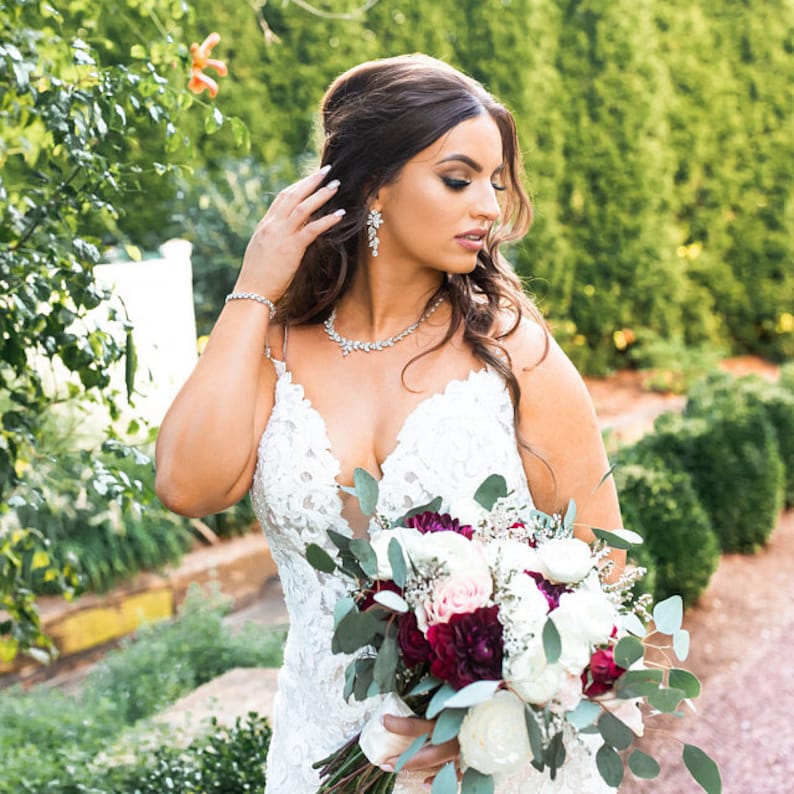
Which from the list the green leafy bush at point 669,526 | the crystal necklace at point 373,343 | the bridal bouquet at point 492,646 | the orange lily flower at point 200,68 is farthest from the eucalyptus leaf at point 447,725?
the green leafy bush at point 669,526

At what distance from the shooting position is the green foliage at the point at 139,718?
10.6 feet

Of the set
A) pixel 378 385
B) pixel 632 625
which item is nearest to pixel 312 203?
pixel 378 385

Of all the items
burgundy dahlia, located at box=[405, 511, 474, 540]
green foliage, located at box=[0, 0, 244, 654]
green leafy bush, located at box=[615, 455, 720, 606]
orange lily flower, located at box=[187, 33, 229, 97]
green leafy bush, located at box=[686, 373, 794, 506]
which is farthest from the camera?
green leafy bush, located at box=[686, 373, 794, 506]

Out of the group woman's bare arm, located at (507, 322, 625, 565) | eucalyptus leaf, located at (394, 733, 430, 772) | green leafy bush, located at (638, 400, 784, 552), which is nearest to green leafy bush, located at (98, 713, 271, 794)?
woman's bare arm, located at (507, 322, 625, 565)

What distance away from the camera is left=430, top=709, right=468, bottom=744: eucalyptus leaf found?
1593mm

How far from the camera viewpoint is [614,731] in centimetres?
161

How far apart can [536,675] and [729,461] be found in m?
4.24

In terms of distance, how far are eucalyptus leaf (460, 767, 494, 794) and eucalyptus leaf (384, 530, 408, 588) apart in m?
0.29

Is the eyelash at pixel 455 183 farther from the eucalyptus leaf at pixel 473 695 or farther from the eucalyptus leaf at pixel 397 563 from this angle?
the eucalyptus leaf at pixel 473 695

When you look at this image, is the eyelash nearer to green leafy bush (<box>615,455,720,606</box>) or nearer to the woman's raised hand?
the woman's raised hand

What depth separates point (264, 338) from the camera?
2146 millimetres

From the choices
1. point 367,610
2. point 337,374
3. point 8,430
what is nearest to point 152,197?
point 8,430

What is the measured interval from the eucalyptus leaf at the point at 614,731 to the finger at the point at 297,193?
1.12m

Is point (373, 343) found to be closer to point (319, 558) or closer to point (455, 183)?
point (455, 183)
